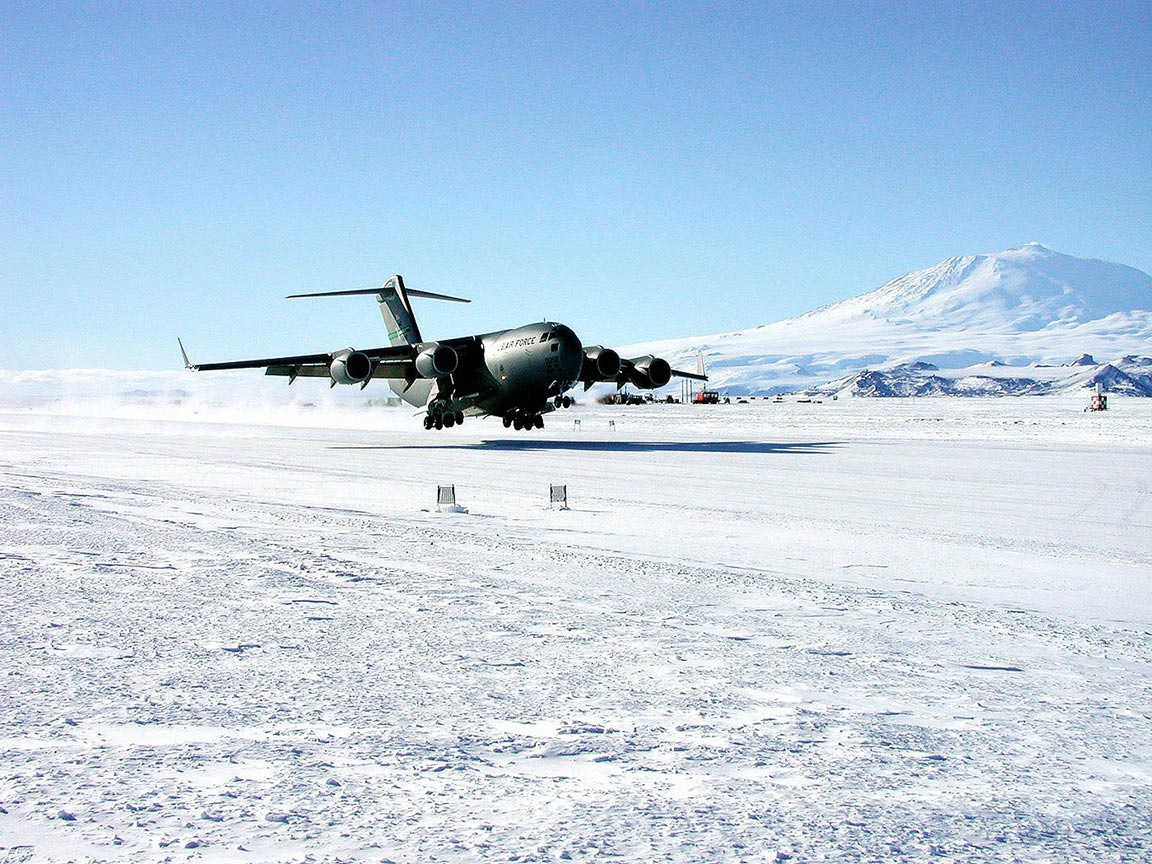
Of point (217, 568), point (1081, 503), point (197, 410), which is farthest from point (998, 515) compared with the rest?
point (197, 410)

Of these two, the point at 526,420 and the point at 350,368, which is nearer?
the point at 350,368

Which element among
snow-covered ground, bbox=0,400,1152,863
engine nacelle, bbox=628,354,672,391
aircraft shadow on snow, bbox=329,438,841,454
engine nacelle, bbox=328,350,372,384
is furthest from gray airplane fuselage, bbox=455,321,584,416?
snow-covered ground, bbox=0,400,1152,863

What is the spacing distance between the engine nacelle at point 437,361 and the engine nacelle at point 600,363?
193 inches

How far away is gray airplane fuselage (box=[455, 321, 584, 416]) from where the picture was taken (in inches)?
1345

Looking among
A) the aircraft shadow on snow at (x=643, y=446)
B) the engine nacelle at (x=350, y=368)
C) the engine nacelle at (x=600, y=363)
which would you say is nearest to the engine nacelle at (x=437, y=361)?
the engine nacelle at (x=350, y=368)

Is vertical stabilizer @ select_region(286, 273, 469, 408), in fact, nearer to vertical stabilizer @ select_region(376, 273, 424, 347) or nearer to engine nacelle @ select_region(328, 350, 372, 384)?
vertical stabilizer @ select_region(376, 273, 424, 347)

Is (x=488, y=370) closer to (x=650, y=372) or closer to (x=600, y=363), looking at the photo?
(x=600, y=363)

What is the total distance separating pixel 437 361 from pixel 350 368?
3.09m

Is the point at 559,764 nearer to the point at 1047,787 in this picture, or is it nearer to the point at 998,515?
the point at 1047,787

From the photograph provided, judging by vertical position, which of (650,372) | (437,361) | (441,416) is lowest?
(441,416)

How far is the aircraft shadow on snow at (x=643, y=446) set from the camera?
108ft

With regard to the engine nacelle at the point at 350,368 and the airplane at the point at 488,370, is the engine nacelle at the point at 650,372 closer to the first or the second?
the airplane at the point at 488,370

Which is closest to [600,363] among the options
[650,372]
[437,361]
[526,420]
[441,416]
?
[650,372]

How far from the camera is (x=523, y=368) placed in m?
35.1
